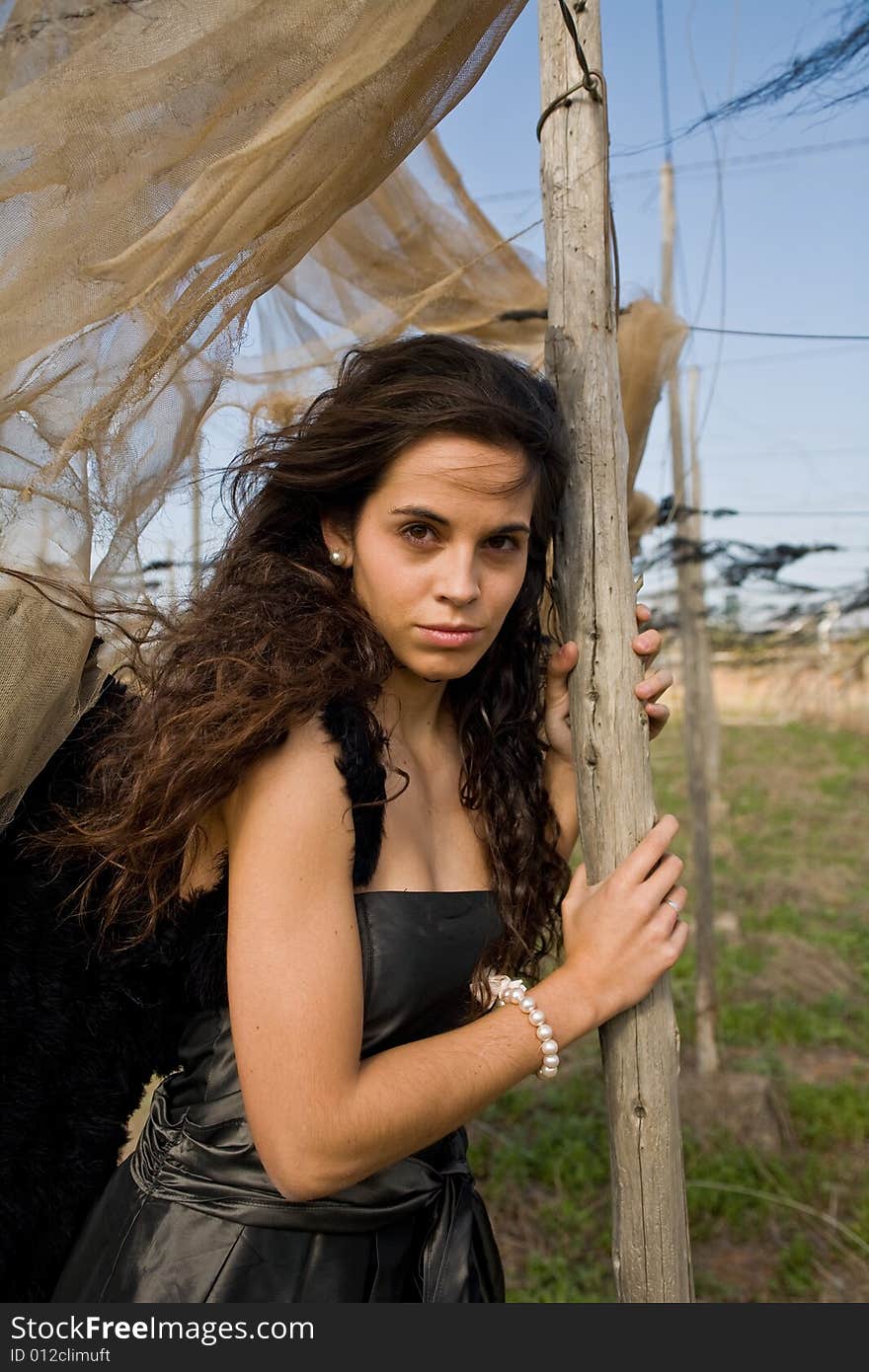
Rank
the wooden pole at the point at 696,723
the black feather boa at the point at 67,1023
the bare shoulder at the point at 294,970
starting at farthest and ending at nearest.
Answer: the wooden pole at the point at 696,723, the black feather boa at the point at 67,1023, the bare shoulder at the point at 294,970

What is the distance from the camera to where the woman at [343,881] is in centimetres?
135

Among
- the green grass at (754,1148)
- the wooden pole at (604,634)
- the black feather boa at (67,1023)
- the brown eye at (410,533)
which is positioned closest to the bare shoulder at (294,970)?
the black feather boa at (67,1023)

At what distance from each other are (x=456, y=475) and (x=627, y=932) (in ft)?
2.48

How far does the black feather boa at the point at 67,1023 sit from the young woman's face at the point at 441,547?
49cm

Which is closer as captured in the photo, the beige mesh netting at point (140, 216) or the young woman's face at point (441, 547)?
the beige mesh netting at point (140, 216)

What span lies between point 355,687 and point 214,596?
0.31 metres

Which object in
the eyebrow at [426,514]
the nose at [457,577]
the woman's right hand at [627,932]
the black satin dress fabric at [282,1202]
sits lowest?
the black satin dress fabric at [282,1202]

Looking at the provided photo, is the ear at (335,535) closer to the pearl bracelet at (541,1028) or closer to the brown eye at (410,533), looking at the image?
the brown eye at (410,533)

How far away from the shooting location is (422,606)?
1586 millimetres

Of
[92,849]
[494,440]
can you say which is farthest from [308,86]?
[92,849]

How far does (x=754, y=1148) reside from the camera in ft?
15.8

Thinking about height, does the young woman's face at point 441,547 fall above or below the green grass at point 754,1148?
above

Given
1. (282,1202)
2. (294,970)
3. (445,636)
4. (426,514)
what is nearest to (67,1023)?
(282,1202)

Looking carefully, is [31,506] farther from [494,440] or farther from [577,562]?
[577,562]
